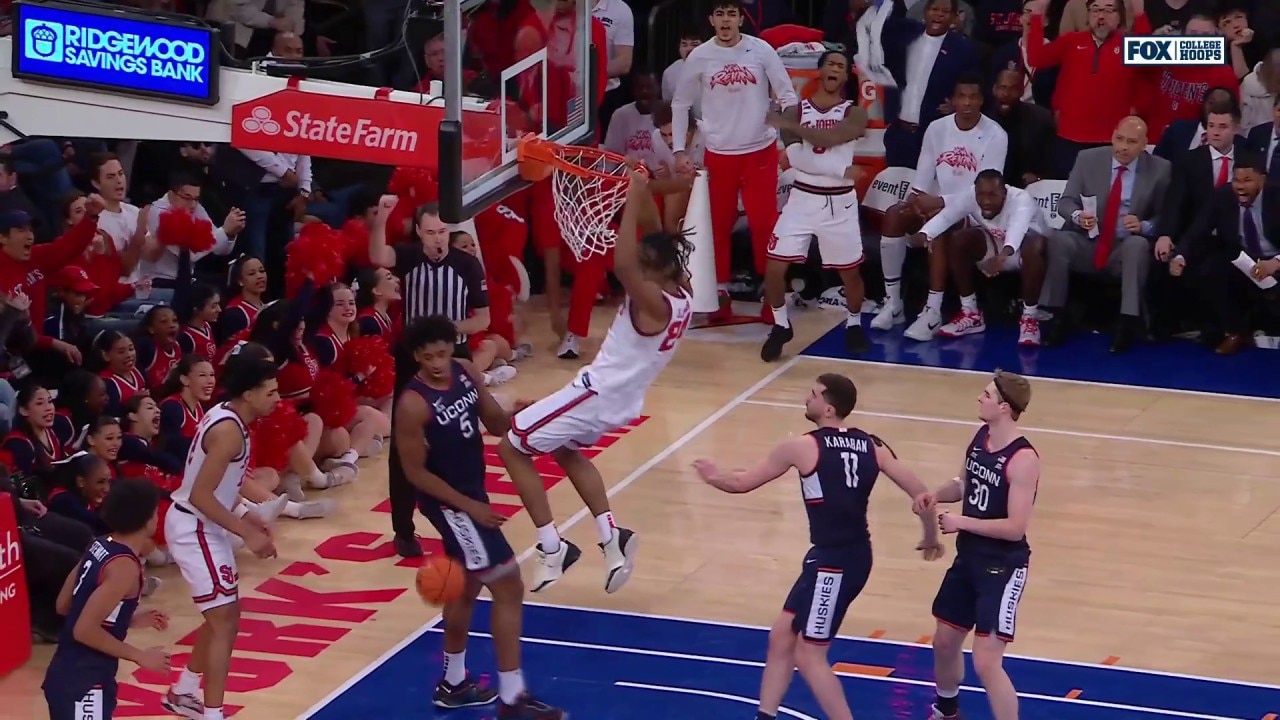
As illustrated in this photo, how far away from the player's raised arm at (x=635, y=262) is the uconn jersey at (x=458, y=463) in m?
0.78

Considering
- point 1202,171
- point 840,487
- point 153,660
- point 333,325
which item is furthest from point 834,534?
point 1202,171

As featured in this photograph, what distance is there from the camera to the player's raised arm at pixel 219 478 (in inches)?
306

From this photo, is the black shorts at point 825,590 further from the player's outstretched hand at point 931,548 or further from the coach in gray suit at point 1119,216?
the coach in gray suit at point 1119,216

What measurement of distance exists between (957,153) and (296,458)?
211 inches

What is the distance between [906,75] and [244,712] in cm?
823

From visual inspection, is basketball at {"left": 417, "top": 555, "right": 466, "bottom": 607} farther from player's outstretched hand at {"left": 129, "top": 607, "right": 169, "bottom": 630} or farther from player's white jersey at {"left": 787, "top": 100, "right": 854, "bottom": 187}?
player's white jersey at {"left": 787, "top": 100, "right": 854, "bottom": 187}

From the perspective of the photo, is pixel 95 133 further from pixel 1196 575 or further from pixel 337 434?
pixel 1196 575

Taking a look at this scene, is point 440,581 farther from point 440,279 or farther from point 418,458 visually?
point 440,279

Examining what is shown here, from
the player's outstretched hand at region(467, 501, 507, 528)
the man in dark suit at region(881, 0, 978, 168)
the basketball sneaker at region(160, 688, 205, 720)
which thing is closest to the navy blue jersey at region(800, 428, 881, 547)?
the player's outstretched hand at region(467, 501, 507, 528)

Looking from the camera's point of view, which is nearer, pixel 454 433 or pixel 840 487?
pixel 840 487

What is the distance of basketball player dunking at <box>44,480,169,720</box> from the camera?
707 cm

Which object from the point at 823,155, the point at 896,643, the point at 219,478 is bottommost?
the point at 896,643

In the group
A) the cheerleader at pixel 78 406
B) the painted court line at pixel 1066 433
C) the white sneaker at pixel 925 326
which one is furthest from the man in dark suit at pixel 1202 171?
the cheerleader at pixel 78 406

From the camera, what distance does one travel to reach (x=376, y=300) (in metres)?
11.5
